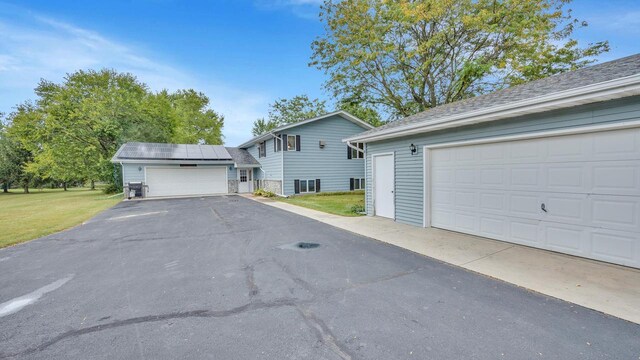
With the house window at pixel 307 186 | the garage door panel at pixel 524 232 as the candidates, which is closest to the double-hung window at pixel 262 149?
the house window at pixel 307 186

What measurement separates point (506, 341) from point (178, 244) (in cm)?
623

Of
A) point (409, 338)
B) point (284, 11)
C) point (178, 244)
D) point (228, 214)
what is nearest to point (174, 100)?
point (284, 11)

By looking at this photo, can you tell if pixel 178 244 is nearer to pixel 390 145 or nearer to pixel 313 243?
pixel 313 243

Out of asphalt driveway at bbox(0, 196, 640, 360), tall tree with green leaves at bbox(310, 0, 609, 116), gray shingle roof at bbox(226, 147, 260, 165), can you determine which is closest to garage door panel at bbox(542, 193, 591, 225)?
asphalt driveway at bbox(0, 196, 640, 360)

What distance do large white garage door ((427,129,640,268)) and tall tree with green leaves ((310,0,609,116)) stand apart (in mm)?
10307

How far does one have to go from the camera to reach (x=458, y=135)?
239 inches

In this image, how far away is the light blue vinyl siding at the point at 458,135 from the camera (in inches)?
154

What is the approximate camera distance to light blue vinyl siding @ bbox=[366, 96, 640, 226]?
392cm

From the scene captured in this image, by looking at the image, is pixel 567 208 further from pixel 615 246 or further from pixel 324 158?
pixel 324 158

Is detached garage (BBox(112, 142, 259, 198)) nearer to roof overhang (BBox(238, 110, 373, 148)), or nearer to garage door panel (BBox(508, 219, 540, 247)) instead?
roof overhang (BBox(238, 110, 373, 148))

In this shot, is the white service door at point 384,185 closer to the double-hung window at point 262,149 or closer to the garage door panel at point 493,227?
the garage door panel at point 493,227

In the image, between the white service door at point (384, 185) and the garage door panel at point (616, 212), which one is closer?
the garage door panel at point (616, 212)

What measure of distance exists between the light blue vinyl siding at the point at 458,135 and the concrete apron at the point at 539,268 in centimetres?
119

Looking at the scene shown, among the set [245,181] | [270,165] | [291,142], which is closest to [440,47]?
[291,142]
